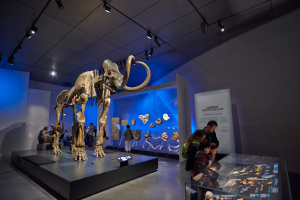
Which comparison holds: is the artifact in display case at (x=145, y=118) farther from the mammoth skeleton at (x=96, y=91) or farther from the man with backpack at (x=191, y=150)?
the man with backpack at (x=191, y=150)

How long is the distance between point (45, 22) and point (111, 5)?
6.57 feet

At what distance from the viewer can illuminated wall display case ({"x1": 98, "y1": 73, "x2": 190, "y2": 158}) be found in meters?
6.55

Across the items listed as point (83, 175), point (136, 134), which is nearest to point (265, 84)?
point (136, 134)

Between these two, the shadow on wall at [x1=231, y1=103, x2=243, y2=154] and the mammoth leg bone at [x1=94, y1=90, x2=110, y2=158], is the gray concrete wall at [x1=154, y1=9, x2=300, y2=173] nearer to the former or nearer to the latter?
the shadow on wall at [x1=231, y1=103, x2=243, y2=154]

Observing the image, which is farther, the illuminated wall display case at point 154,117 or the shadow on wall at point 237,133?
the illuminated wall display case at point 154,117

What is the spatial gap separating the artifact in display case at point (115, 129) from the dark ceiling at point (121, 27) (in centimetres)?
325

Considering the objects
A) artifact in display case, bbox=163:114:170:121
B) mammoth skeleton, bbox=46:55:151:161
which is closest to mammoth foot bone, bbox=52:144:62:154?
mammoth skeleton, bbox=46:55:151:161

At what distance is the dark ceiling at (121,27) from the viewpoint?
4070 mm

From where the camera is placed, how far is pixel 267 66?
17.5 feet

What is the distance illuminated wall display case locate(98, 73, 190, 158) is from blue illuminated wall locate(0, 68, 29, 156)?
4276 mm

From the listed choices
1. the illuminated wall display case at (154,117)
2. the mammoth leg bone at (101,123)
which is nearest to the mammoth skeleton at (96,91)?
the mammoth leg bone at (101,123)

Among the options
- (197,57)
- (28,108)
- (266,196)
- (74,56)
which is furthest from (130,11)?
(28,108)

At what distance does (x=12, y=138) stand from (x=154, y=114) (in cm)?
648

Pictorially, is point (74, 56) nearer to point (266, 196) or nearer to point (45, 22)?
point (45, 22)
